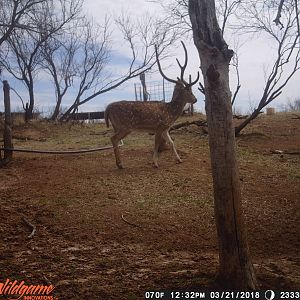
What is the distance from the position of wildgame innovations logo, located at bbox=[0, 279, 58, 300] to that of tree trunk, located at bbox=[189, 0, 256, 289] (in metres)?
1.54

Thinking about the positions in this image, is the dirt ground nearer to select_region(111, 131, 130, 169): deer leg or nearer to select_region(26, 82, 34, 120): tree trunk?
select_region(111, 131, 130, 169): deer leg

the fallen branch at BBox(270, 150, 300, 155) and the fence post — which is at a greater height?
the fence post

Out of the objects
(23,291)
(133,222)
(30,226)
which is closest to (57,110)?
(30,226)

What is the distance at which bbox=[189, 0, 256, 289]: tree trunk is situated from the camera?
3.29 metres

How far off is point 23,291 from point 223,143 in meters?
2.14

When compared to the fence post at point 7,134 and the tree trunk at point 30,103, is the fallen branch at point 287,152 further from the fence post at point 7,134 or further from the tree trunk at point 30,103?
the tree trunk at point 30,103

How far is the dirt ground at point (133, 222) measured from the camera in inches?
145

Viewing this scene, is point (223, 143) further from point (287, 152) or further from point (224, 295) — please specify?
point (287, 152)

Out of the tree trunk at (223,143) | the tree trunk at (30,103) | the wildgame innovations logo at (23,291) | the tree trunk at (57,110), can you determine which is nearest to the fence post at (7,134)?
the wildgame innovations logo at (23,291)

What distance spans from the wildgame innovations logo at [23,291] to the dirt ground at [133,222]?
0.10m

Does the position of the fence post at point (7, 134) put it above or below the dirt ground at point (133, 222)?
above

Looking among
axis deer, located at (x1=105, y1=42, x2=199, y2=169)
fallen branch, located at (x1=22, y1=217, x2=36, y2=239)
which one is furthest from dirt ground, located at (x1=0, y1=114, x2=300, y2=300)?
axis deer, located at (x1=105, y1=42, x2=199, y2=169)

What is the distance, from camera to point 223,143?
131 inches

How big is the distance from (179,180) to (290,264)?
355 cm
